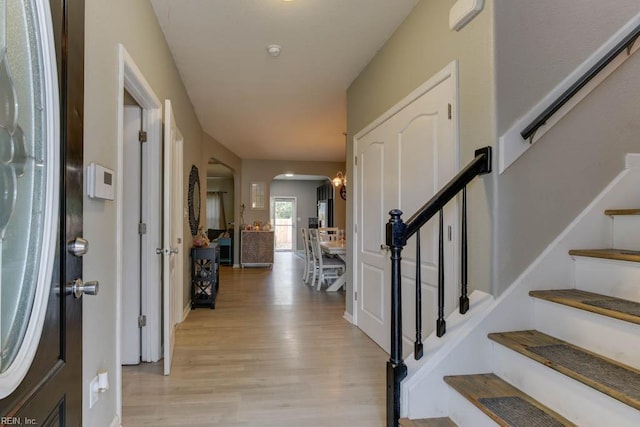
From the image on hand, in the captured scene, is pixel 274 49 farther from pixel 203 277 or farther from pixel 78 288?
pixel 203 277

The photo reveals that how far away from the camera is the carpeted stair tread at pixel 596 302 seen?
1.32 m

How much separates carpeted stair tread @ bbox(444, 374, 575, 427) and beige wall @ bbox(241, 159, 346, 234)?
7582 millimetres

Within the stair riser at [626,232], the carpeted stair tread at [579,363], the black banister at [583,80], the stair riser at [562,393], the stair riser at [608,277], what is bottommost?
the stair riser at [562,393]

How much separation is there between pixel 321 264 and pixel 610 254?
4.57 meters

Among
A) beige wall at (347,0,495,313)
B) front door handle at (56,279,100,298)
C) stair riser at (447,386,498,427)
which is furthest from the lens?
beige wall at (347,0,495,313)

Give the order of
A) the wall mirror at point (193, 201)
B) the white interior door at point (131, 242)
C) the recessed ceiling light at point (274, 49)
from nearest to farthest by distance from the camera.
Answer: the white interior door at point (131, 242) < the recessed ceiling light at point (274, 49) < the wall mirror at point (193, 201)

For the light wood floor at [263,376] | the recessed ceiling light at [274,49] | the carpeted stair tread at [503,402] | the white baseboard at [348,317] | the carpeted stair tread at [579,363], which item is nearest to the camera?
the carpeted stair tread at [579,363]

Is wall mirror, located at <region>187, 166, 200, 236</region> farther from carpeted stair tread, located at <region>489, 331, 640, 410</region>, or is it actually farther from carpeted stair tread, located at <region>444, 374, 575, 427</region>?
carpeted stair tread, located at <region>489, 331, 640, 410</region>

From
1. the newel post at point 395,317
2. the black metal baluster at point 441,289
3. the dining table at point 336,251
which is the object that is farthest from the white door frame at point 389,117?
the dining table at point 336,251

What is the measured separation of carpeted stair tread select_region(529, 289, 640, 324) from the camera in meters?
1.32

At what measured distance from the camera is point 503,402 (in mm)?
1431

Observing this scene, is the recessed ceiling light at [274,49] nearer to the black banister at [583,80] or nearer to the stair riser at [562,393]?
the black banister at [583,80]

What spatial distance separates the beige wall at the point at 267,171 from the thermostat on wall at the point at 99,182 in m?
7.04

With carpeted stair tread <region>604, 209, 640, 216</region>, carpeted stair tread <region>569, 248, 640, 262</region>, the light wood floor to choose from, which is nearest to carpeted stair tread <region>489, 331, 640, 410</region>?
carpeted stair tread <region>569, 248, 640, 262</region>
